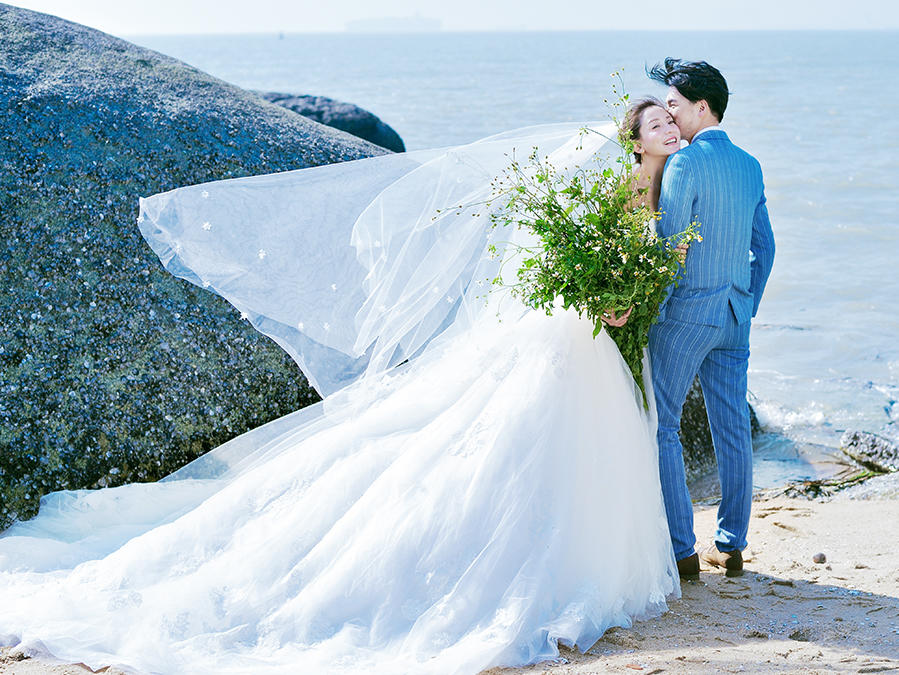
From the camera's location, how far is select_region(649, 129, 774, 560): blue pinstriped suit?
13.6 ft

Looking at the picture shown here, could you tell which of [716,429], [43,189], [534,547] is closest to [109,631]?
[534,547]

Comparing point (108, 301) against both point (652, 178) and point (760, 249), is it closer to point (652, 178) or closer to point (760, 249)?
point (652, 178)

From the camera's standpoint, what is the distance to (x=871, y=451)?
7.11 metres

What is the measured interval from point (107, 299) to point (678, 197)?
3.52 metres

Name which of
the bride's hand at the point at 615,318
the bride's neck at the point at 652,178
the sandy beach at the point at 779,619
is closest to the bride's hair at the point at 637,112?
the bride's neck at the point at 652,178

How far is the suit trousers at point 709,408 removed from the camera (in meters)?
4.29

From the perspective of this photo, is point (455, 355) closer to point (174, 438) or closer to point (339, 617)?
point (339, 617)

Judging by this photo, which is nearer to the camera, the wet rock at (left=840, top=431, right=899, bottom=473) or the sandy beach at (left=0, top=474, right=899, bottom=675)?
the sandy beach at (left=0, top=474, right=899, bottom=675)

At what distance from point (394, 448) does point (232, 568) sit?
2.82ft

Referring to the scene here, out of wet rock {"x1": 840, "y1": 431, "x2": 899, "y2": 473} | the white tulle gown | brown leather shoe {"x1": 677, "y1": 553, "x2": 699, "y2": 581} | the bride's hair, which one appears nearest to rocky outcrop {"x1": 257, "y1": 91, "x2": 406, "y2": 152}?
wet rock {"x1": 840, "y1": 431, "x2": 899, "y2": 473}

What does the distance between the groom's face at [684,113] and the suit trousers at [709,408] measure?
35.3 inches

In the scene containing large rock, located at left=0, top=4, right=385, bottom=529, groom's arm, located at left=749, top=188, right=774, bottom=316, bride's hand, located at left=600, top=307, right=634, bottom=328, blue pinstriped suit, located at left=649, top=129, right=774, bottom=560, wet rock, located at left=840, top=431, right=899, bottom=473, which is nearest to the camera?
bride's hand, located at left=600, top=307, right=634, bottom=328

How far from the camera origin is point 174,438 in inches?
216

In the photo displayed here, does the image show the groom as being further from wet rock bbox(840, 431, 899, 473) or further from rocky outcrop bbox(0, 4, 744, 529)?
wet rock bbox(840, 431, 899, 473)
